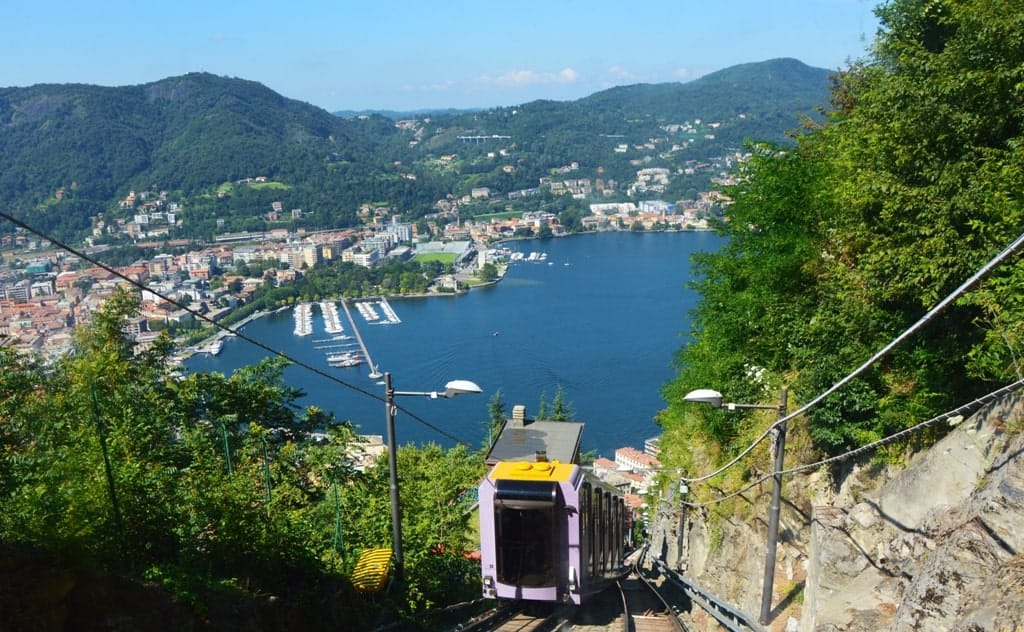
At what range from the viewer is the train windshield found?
5855 millimetres

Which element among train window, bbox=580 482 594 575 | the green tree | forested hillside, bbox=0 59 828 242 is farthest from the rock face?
forested hillside, bbox=0 59 828 242

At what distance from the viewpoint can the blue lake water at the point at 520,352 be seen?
40.2 m

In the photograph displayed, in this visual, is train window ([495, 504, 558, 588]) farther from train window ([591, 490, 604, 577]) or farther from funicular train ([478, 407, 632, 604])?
train window ([591, 490, 604, 577])

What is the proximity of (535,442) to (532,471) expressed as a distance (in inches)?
80.6

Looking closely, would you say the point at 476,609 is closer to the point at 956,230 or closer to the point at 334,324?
the point at 956,230

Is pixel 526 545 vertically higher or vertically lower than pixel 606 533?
higher

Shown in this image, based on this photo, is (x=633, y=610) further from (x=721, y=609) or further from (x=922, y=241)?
(x=922, y=241)

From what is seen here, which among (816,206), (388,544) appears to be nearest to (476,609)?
(388,544)

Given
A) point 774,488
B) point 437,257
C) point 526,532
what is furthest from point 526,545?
point 437,257

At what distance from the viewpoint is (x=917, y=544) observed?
15.3 ft

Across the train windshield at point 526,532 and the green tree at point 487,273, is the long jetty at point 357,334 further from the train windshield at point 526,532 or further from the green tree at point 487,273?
the train windshield at point 526,532

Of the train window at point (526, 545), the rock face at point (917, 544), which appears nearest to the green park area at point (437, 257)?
the rock face at point (917, 544)

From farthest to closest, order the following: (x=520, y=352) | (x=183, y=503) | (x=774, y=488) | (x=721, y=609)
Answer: (x=520, y=352), (x=721, y=609), (x=774, y=488), (x=183, y=503)

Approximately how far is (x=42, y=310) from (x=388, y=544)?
41770 millimetres
